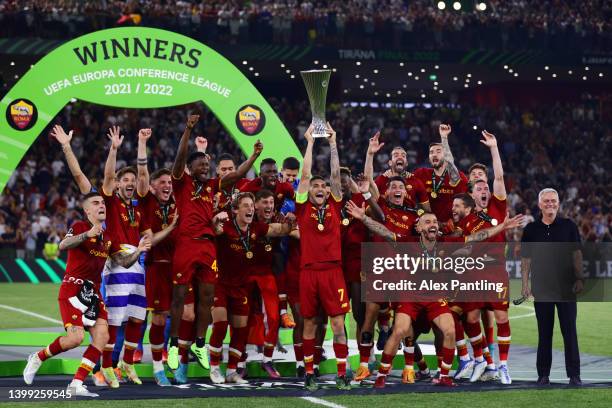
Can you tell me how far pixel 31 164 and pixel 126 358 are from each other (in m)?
20.4

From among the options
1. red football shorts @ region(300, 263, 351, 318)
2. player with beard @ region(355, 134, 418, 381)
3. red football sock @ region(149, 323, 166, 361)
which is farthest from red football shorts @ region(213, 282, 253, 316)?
player with beard @ region(355, 134, 418, 381)

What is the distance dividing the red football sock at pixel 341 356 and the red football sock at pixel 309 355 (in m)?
0.24

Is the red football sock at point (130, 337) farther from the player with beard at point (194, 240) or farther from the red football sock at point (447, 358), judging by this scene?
the red football sock at point (447, 358)

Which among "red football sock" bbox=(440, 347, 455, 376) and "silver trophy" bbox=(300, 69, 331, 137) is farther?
"red football sock" bbox=(440, 347, 455, 376)

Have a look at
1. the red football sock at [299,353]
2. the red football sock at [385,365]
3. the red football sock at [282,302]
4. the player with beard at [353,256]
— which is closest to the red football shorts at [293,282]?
the red football sock at [282,302]

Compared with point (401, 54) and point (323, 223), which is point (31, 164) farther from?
point (323, 223)

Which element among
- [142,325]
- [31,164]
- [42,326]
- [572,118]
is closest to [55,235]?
[31,164]

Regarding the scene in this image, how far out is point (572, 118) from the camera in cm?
4094

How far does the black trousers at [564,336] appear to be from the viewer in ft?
35.1

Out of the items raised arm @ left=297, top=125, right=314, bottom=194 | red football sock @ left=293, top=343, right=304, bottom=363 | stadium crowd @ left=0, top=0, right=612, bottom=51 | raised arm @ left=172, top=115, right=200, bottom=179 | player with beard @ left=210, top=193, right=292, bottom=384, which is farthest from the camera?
stadium crowd @ left=0, top=0, right=612, bottom=51

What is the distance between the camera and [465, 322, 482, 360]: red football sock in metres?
11.3

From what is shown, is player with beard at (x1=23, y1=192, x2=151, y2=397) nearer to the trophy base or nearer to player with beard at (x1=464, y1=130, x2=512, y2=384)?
the trophy base

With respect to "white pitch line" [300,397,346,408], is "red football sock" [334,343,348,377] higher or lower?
higher

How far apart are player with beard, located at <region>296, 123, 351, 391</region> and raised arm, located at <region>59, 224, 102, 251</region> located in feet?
7.05
